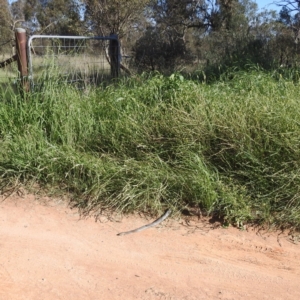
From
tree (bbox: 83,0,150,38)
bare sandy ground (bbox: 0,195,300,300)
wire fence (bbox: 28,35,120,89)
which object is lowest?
bare sandy ground (bbox: 0,195,300,300)

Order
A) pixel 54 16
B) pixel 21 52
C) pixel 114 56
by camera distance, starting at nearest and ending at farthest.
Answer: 1. pixel 21 52
2. pixel 114 56
3. pixel 54 16

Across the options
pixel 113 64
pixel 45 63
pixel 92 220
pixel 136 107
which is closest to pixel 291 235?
pixel 92 220

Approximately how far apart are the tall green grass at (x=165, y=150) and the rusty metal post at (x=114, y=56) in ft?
7.37

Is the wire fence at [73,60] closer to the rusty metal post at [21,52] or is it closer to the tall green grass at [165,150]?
the rusty metal post at [21,52]

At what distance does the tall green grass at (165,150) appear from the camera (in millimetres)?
4340

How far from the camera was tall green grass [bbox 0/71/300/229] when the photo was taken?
434 cm

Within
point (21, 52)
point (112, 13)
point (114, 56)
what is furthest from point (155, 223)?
point (112, 13)

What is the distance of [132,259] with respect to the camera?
11.8ft

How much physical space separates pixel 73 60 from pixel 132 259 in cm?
378

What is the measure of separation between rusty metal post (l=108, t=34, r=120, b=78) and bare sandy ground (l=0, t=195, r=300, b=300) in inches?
157

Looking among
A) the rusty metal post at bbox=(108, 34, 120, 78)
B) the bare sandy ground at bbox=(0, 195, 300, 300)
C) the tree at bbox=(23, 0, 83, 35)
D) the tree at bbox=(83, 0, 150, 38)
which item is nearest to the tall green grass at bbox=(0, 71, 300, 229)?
the bare sandy ground at bbox=(0, 195, 300, 300)

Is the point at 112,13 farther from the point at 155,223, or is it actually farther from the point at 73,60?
the point at 155,223

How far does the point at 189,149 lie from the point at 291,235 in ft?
4.69

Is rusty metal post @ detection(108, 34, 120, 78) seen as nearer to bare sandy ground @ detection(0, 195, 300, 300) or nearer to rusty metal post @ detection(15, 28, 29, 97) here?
rusty metal post @ detection(15, 28, 29, 97)
